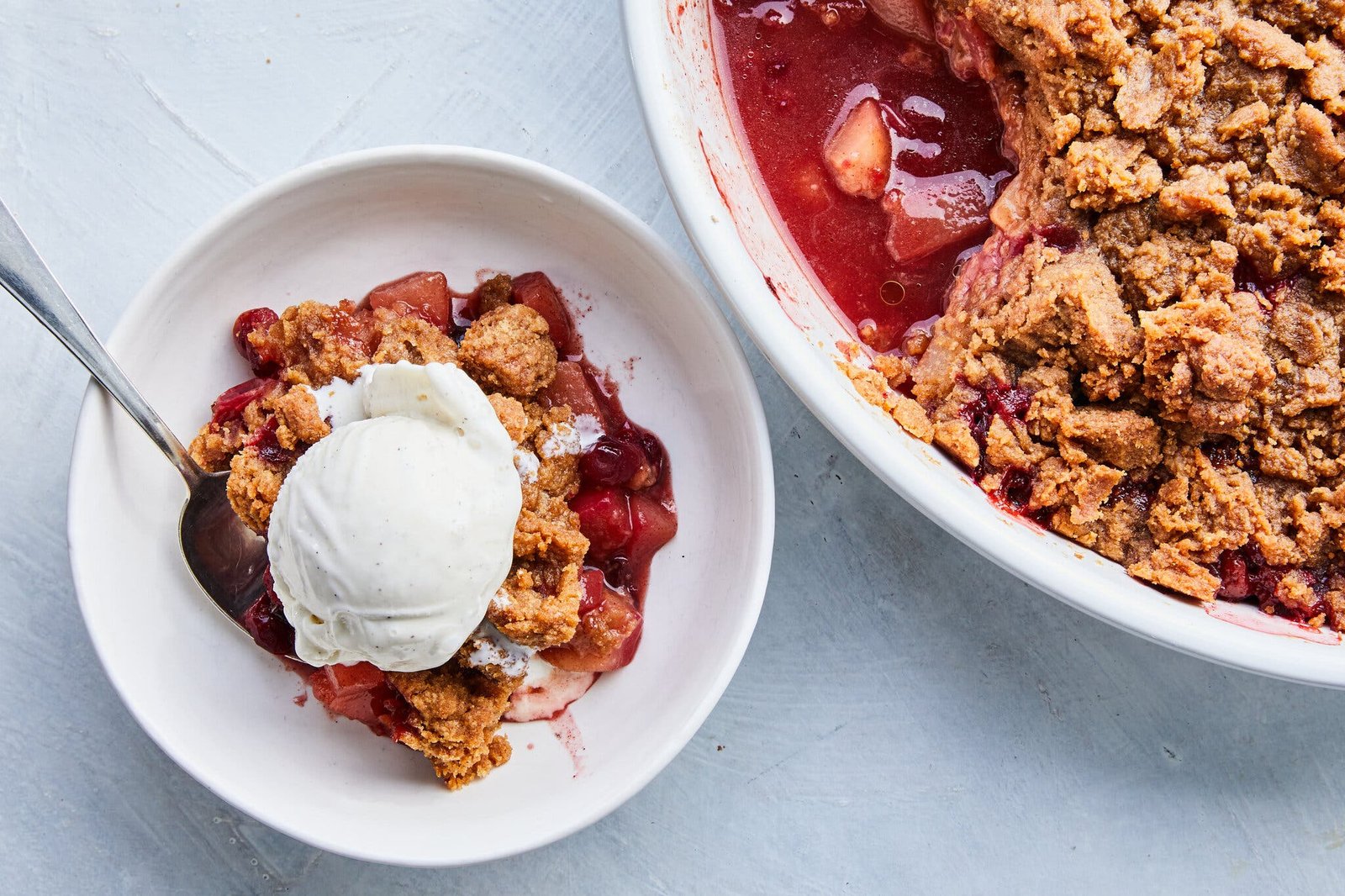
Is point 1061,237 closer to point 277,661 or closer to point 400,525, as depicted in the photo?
point 400,525

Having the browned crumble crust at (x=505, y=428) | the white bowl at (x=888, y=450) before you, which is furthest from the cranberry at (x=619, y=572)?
the white bowl at (x=888, y=450)

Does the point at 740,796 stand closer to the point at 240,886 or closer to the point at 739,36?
the point at 240,886

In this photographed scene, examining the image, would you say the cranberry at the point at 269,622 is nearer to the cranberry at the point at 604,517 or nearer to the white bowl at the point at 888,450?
the cranberry at the point at 604,517

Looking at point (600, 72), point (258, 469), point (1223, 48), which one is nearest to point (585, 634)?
point (258, 469)

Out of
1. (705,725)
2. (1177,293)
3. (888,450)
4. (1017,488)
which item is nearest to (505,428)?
(888,450)

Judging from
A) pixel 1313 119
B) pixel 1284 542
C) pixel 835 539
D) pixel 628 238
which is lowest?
pixel 835 539

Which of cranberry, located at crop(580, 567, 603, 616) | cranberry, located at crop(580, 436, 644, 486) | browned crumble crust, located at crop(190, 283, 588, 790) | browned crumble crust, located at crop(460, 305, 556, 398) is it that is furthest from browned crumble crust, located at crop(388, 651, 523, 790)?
browned crumble crust, located at crop(460, 305, 556, 398)
